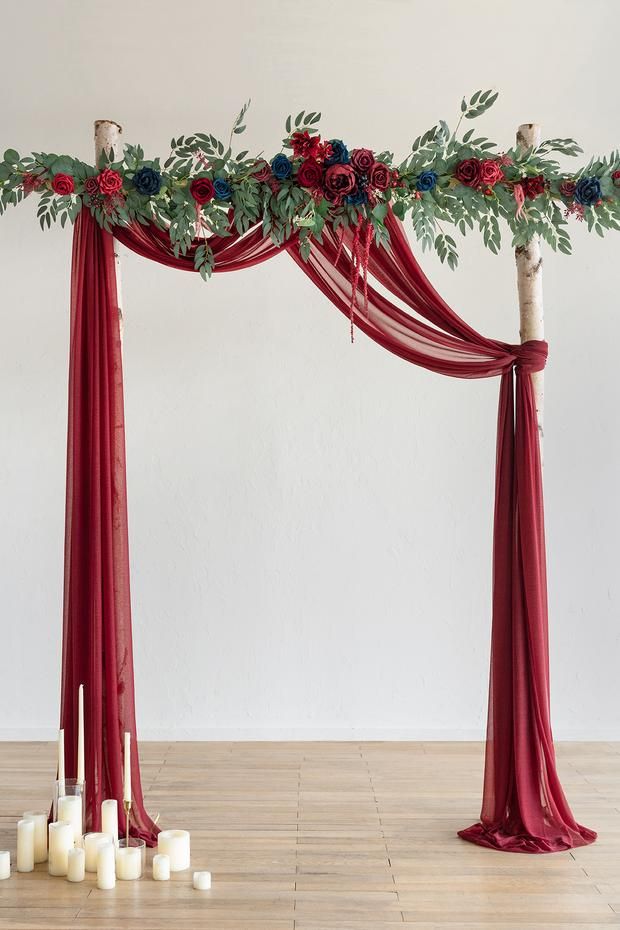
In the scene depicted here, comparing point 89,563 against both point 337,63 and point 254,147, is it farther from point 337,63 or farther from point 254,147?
point 337,63

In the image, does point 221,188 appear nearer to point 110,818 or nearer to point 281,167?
point 281,167

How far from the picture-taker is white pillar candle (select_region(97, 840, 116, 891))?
287 cm

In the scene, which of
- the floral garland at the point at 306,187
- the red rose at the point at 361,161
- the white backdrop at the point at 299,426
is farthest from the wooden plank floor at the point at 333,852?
the red rose at the point at 361,161

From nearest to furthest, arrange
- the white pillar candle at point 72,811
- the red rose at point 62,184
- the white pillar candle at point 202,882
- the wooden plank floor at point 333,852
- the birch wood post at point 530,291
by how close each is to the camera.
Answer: the wooden plank floor at point 333,852 → the white pillar candle at point 202,882 → the white pillar candle at point 72,811 → the red rose at point 62,184 → the birch wood post at point 530,291

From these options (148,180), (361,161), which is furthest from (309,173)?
(148,180)

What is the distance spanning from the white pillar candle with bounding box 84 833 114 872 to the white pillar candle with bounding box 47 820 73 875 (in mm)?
60

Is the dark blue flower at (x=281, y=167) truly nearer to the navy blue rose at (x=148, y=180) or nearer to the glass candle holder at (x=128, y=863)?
the navy blue rose at (x=148, y=180)

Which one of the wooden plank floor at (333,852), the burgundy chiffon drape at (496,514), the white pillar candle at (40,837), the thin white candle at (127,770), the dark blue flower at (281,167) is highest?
the dark blue flower at (281,167)

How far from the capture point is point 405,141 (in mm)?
4734

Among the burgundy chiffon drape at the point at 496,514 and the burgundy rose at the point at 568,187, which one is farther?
the burgundy rose at the point at 568,187

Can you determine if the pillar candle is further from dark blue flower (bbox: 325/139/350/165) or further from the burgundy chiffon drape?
dark blue flower (bbox: 325/139/350/165)

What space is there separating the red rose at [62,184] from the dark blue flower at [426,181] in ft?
3.85

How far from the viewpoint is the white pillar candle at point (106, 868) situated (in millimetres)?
2871

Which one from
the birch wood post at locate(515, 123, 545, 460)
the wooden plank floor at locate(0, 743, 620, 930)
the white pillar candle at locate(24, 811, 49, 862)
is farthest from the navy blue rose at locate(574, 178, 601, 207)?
the white pillar candle at locate(24, 811, 49, 862)
